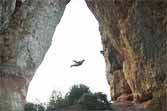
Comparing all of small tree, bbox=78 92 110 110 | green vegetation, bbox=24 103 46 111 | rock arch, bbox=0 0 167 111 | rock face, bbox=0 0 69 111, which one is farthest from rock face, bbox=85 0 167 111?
green vegetation, bbox=24 103 46 111

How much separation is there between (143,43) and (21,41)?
5455mm

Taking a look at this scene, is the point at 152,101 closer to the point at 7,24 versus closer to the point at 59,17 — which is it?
the point at 59,17

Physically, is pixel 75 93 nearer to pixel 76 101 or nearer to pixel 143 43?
pixel 76 101

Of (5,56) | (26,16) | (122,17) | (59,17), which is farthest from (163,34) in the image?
(5,56)

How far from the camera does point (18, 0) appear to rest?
14734mm

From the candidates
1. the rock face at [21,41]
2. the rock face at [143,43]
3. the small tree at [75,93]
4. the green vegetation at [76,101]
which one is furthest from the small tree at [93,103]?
the rock face at [21,41]

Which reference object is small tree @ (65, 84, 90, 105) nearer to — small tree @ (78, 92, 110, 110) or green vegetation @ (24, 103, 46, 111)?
small tree @ (78, 92, 110, 110)

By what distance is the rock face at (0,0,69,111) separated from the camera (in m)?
13.3

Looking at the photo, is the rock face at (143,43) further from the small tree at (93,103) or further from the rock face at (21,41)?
the rock face at (21,41)

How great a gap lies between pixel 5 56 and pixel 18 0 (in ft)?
7.35

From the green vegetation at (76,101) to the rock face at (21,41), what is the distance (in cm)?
203

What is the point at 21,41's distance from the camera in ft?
47.8

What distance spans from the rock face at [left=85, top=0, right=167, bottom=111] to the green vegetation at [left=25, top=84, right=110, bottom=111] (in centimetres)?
179

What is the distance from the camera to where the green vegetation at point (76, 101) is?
16281 millimetres
